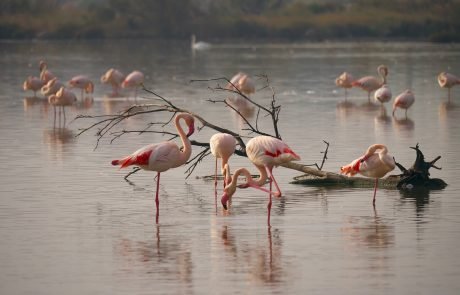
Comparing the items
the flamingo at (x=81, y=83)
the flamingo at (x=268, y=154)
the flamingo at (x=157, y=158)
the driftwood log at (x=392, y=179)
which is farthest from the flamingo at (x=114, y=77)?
the flamingo at (x=268, y=154)

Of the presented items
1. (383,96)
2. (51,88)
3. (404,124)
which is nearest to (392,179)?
(404,124)

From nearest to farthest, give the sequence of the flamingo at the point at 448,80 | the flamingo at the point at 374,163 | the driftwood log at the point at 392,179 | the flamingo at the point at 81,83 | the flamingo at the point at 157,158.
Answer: the flamingo at the point at 157,158 < the flamingo at the point at 374,163 < the driftwood log at the point at 392,179 < the flamingo at the point at 448,80 < the flamingo at the point at 81,83

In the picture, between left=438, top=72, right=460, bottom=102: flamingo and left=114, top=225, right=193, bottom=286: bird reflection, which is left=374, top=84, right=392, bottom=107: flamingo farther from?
left=114, top=225, right=193, bottom=286: bird reflection

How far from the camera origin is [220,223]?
13344 mm

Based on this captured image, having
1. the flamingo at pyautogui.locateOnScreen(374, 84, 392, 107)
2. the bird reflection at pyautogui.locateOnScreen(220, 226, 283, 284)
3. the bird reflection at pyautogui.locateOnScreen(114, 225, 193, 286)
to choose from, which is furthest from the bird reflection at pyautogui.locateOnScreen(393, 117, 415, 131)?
the bird reflection at pyautogui.locateOnScreen(114, 225, 193, 286)

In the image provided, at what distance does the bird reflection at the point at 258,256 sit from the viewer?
1079 centimetres

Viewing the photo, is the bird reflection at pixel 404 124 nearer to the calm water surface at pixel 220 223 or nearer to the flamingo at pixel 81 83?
the calm water surface at pixel 220 223

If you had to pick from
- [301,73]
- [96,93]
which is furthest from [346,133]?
[301,73]

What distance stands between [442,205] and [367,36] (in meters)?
71.8

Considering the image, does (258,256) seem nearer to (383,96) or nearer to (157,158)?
(157,158)

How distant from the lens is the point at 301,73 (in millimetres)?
44250

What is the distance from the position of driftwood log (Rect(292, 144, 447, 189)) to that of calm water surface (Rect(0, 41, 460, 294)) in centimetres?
19

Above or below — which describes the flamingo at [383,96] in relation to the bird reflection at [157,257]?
above

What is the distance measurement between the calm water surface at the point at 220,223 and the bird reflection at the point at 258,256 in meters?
0.01
